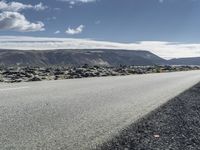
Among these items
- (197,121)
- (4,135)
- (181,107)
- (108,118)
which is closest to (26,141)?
(4,135)

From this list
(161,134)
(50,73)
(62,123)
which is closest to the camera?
(161,134)

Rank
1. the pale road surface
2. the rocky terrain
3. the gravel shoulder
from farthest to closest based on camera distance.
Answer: the rocky terrain < the gravel shoulder < the pale road surface

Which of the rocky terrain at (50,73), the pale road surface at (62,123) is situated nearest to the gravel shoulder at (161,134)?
the pale road surface at (62,123)

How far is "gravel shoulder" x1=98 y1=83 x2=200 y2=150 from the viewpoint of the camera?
6298 mm

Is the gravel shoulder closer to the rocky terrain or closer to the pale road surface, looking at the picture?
the pale road surface

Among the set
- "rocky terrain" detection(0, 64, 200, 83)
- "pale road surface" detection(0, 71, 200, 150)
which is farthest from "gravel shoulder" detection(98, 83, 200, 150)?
"rocky terrain" detection(0, 64, 200, 83)

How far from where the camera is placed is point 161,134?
291 inches

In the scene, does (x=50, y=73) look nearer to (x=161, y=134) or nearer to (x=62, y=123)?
(x=62, y=123)

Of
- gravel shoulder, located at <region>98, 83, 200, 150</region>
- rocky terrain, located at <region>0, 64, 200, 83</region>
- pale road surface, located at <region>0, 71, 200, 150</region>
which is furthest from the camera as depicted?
rocky terrain, located at <region>0, 64, 200, 83</region>

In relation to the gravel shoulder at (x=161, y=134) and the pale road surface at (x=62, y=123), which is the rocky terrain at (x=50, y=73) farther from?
the gravel shoulder at (x=161, y=134)

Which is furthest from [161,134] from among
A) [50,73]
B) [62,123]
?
[50,73]

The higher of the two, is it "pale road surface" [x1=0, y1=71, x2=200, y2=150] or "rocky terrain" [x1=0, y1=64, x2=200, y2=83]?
"pale road surface" [x1=0, y1=71, x2=200, y2=150]

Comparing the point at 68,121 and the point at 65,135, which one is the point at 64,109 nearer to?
the point at 68,121

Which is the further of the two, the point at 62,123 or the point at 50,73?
the point at 50,73
